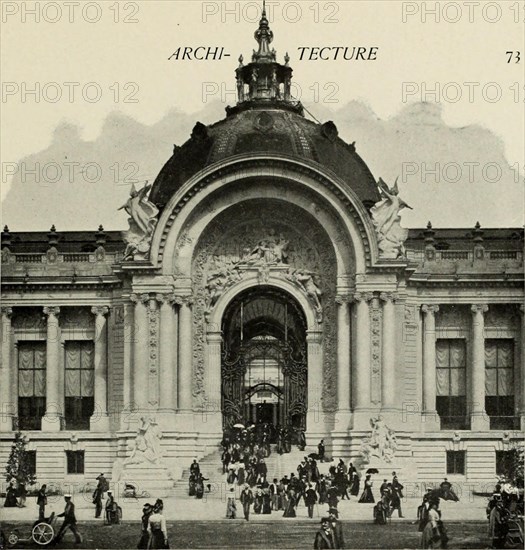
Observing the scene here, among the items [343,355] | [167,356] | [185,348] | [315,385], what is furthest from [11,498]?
[343,355]

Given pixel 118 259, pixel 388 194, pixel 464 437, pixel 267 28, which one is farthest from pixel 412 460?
pixel 267 28

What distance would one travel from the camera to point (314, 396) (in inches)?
1811

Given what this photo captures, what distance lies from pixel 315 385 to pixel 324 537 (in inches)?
593

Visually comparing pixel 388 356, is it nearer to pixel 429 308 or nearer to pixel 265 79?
pixel 429 308

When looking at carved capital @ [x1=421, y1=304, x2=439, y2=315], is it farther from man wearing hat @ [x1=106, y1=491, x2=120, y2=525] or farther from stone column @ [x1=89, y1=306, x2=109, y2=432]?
man wearing hat @ [x1=106, y1=491, x2=120, y2=525]

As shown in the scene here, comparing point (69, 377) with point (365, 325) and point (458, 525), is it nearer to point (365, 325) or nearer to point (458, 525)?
point (365, 325)

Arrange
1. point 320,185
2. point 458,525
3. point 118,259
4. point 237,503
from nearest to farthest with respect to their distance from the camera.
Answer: point 458,525 < point 237,503 < point 320,185 < point 118,259

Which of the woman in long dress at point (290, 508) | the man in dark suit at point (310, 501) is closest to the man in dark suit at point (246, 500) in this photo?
the woman in long dress at point (290, 508)

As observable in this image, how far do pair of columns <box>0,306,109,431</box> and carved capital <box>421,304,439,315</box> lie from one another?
11333mm

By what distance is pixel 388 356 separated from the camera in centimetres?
4478

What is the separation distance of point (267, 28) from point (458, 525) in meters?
21.8

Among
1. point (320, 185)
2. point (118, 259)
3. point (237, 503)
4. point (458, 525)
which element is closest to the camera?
point (458, 525)

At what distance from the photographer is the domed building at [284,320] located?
44.7m

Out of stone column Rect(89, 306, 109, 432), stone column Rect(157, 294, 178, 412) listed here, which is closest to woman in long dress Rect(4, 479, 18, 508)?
stone column Rect(157, 294, 178, 412)
